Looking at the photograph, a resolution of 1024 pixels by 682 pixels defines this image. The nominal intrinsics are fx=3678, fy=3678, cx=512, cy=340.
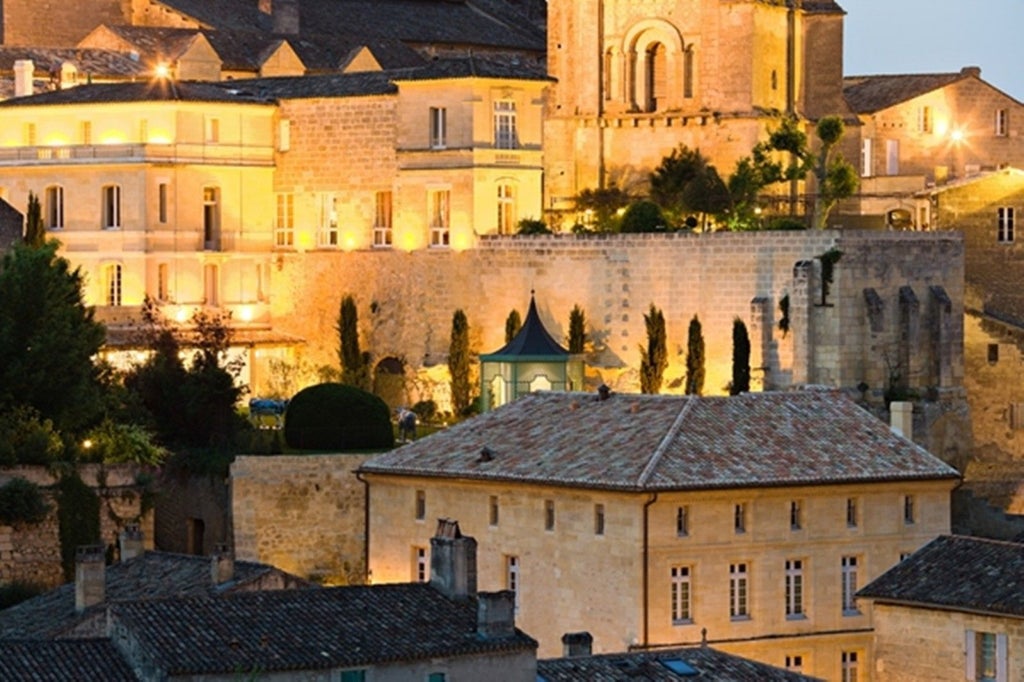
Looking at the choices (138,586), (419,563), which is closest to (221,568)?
(138,586)

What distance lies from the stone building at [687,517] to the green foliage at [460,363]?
15228mm

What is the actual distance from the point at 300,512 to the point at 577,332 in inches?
462

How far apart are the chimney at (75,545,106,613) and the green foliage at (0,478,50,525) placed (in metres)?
12.0

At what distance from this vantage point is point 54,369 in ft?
251

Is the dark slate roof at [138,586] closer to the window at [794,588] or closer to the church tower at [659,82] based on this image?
the window at [794,588]

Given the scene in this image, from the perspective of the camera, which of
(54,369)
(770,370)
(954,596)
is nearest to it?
(954,596)

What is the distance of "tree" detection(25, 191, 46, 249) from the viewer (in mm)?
84188

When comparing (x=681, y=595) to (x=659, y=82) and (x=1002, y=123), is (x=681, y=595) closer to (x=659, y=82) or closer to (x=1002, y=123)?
(x=659, y=82)

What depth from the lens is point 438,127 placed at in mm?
89375

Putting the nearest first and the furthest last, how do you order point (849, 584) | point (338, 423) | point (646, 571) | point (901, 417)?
point (646, 571) → point (849, 584) → point (338, 423) → point (901, 417)

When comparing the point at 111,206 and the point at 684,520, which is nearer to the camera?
the point at 684,520

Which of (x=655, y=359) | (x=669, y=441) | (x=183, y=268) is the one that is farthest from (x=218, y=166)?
(x=669, y=441)

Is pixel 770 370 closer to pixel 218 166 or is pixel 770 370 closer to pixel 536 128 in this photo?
pixel 536 128

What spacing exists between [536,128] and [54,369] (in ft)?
58.7
